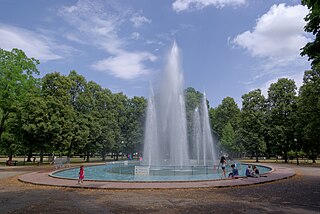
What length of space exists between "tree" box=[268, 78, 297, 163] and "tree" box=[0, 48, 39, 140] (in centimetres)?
4718

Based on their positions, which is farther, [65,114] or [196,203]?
[65,114]

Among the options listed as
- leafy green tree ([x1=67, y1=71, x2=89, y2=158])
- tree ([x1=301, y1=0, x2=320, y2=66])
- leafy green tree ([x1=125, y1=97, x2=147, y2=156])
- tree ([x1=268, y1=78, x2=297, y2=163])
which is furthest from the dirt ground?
leafy green tree ([x1=125, y1=97, x2=147, y2=156])

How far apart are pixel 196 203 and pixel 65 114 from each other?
35657mm

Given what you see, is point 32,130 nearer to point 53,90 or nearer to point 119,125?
point 53,90

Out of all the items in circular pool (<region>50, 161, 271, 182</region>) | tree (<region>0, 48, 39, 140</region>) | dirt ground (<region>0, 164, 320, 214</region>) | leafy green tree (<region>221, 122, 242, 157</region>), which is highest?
tree (<region>0, 48, 39, 140</region>)

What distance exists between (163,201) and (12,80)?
38.9 m

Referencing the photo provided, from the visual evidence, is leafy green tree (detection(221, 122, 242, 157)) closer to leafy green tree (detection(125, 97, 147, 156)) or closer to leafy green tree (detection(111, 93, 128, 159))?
leafy green tree (detection(125, 97, 147, 156))

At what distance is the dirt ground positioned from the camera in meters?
10.7

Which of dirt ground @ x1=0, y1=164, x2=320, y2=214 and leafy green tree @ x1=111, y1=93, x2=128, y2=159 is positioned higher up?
leafy green tree @ x1=111, y1=93, x2=128, y2=159

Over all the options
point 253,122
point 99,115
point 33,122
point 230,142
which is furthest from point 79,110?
point 230,142

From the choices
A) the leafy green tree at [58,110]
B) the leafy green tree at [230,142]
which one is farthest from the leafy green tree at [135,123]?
the leafy green tree at [230,142]

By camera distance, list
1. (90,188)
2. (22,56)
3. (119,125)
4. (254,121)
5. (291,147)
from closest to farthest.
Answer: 1. (90,188)
2. (22,56)
3. (291,147)
4. (254,121)
5. (119,125)

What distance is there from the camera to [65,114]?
42.7m

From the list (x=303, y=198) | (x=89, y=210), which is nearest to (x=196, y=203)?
(x=89, y=210)
